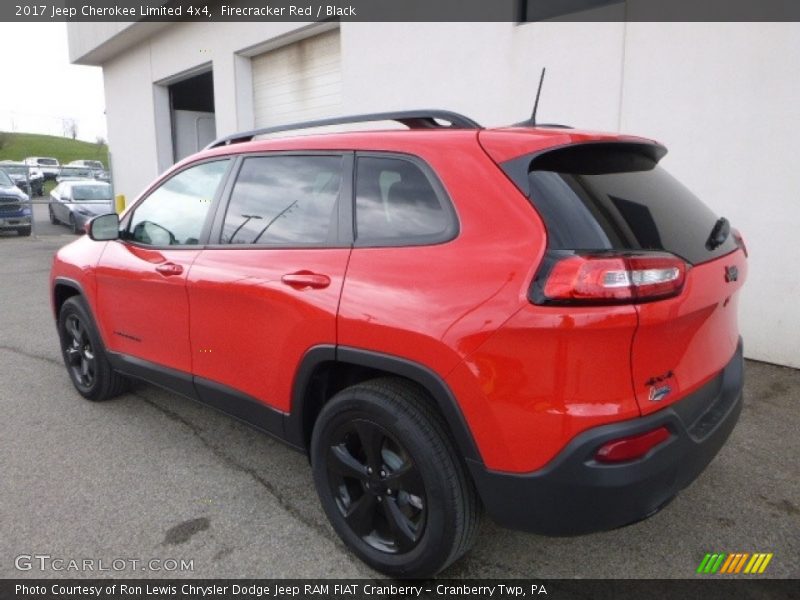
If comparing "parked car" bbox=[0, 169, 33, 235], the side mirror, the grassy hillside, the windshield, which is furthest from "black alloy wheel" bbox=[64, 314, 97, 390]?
the grassy hillside

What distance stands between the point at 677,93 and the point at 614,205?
11.6 ft

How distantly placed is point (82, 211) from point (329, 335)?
608 inches

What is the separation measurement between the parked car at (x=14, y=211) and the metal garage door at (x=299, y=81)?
841 cm

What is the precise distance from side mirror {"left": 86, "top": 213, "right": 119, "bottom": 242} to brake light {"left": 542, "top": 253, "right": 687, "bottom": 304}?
2.87 m

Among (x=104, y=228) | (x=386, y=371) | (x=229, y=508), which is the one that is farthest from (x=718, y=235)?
(x=104, y=228)

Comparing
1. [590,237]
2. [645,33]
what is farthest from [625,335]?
[645,33]

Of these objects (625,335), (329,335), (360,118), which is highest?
(360,118)

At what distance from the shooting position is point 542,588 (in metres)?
2.26

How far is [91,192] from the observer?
15891mm

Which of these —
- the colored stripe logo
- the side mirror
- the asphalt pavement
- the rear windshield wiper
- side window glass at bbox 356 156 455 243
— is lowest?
the colored stripe logo

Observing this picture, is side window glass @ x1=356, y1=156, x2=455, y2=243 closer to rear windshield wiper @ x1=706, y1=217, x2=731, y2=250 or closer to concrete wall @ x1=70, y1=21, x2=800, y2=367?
rear windshield wiper @ x1=706, y1=217, x2=731, y2=250

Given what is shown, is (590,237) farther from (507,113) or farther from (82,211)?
(82,211)

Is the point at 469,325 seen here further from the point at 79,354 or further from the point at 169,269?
the point at 79,354

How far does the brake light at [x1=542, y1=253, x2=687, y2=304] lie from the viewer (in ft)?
5.66
